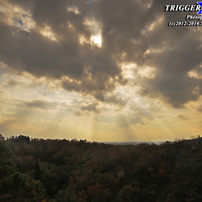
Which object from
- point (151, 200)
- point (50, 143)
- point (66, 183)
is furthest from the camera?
point (50, 143)

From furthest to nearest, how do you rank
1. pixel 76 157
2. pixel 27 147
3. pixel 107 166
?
pixel 27 147 → pixel 76 157 → pixel 107 166

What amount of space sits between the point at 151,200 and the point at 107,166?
15002mm

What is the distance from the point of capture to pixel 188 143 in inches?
1273

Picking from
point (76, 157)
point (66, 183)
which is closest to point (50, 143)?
point (76, 157)

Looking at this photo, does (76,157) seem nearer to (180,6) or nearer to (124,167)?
(124,167)

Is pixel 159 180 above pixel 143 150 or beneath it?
beneath

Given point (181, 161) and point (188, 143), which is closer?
point (181, 161)

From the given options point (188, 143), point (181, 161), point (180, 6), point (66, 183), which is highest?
point (180, 6)

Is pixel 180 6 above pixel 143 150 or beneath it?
above

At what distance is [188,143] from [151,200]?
14.8 m

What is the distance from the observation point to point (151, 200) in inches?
868

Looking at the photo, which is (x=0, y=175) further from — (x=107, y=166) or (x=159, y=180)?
(x=159, y=180)

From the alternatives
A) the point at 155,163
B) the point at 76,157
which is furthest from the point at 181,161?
the point at 76,157

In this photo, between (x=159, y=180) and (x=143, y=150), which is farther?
(x=143, y=150)
